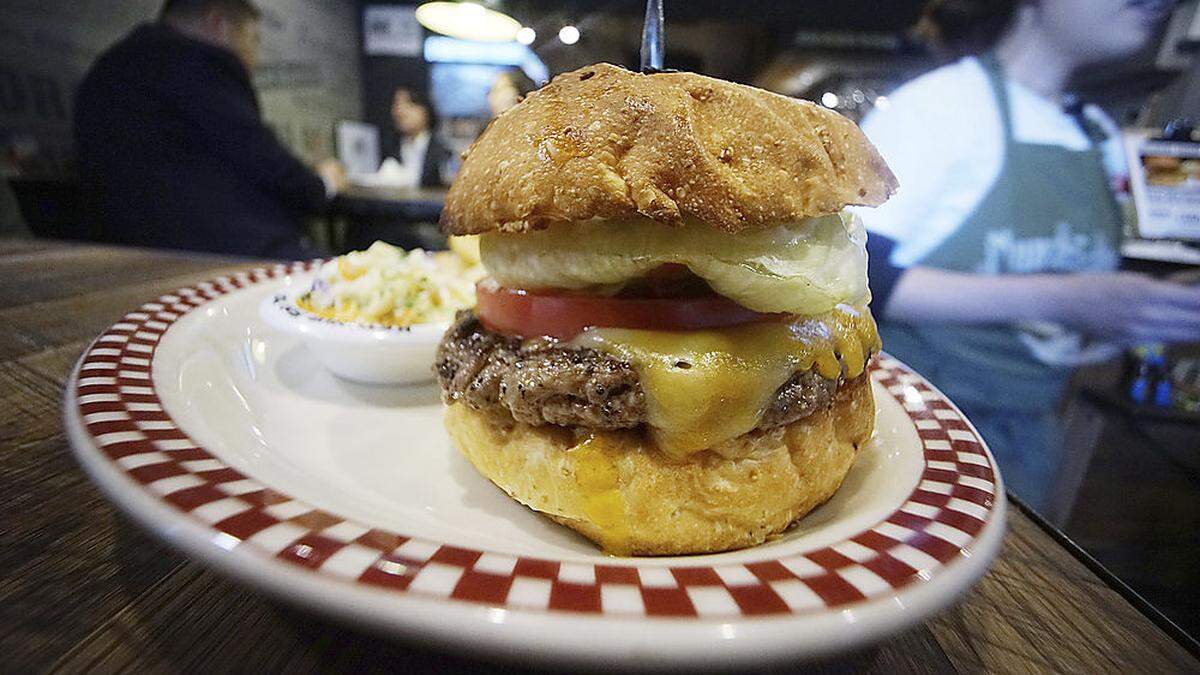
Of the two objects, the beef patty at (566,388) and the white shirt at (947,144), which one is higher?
the white shirt at (947,144)

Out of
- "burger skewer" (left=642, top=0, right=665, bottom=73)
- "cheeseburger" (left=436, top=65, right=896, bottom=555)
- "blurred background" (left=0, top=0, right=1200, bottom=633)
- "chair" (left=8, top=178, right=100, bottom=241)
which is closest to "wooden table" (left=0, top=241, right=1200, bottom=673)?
"cheeseburger" (left=436, top=65, right=896, bottom=555)

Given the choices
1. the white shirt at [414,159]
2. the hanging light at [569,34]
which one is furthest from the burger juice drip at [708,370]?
the hanging light at [569,34]

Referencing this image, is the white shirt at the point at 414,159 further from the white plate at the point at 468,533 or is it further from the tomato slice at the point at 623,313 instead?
the tomato slice at the point at 623,313

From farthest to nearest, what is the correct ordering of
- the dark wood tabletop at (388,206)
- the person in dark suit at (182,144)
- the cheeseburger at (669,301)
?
1. the dark wood tabletop at (388,206)
2. the person in dark suit at (182,144)
3. the cheeseburger at (669,301)

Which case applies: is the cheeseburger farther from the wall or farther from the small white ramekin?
the wall

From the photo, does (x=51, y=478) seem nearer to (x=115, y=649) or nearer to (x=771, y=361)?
(x=115, y=649)

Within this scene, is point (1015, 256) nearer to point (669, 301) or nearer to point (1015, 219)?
point (1015, 219)
